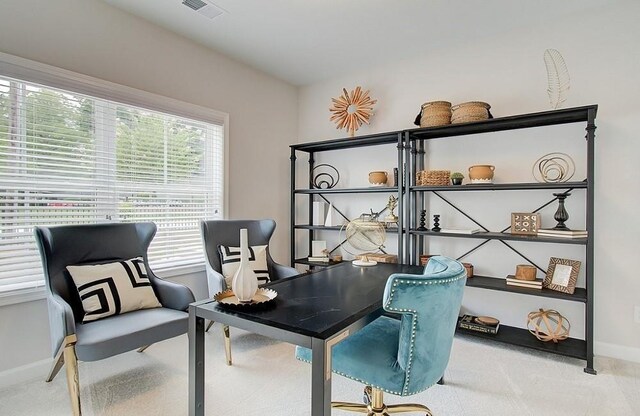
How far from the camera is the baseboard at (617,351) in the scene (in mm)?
2441

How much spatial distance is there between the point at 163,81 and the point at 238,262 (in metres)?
1.68

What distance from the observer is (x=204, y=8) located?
2.55 metres

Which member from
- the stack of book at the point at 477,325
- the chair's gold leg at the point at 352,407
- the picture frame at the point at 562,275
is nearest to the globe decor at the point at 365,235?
the chair's gold leg at the point at 352,407

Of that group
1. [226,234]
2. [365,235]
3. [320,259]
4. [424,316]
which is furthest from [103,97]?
[424,316]

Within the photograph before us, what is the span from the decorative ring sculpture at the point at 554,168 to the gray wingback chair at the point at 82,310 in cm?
286

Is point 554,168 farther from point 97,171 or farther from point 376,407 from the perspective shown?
point 97,171

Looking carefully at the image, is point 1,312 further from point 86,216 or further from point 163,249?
point 163,249

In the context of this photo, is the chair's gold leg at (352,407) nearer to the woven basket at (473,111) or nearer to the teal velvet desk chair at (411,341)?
the teal velvet desk chair at (411,341)

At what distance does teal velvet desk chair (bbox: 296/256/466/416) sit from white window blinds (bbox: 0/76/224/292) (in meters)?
1.95

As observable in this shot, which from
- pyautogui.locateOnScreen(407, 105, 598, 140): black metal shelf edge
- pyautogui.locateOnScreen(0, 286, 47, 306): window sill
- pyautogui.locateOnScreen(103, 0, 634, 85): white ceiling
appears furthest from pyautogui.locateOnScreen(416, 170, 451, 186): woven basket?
pyautogui.locateOnScreen(0, 286, 47, 306): window sill

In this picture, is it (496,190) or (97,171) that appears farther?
(496,190)

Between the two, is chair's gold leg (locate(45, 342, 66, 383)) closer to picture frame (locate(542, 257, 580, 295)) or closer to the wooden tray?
the wooden tray

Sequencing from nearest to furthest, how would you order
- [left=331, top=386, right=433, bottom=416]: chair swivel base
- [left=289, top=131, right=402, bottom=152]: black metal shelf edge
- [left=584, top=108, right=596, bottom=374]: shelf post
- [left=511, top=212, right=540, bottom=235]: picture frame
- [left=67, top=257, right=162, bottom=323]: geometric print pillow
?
1. [left=331, top=386, right=433, bottom=416]: chair swivel base
2. [left=67, top=257, right=162, bottom=323]: geometric print pillow
3. [left=584, top=108, right=596, bottom=374]: shelf post
4. [left=511, top=212, right=540, bottom=235]: picture frame
5. [left=289, top=131, right=402, bottom=152]: black metal shelf edge

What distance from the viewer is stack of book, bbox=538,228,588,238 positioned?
2.37 meters
